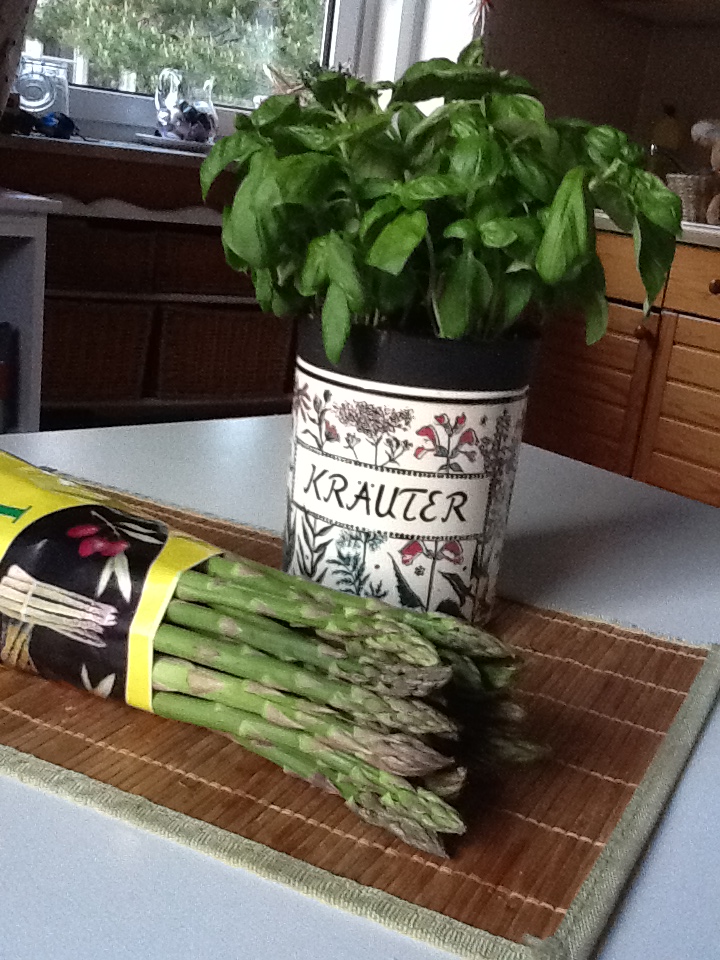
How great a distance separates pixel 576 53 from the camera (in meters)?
2.88

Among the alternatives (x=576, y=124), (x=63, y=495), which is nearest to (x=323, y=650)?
(x=63, y=495)

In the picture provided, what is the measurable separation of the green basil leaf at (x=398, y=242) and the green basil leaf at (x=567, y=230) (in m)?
0.06

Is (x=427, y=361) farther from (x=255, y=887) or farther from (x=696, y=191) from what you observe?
(x=696, y=191)

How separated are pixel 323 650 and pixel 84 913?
149 millimetres

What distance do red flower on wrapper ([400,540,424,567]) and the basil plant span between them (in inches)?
4.8

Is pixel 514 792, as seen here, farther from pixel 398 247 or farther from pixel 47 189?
pixel 47 189

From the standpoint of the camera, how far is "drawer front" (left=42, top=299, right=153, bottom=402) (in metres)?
2.14

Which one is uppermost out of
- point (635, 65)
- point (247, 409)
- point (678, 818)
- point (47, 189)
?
point (635, 65)

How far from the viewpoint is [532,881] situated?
0.42m

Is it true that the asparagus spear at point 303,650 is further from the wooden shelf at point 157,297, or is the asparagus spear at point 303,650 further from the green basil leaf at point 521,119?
the wooden shelf at point 157,297

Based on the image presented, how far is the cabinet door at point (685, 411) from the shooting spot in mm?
2355

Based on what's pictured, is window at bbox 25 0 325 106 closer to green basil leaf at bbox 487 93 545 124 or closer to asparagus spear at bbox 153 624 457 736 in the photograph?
green basil leaf at bbox 487 93 545 124

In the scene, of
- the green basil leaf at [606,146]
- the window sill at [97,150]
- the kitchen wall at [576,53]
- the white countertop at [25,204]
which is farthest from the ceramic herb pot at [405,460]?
the kitchen wall at [576,53]

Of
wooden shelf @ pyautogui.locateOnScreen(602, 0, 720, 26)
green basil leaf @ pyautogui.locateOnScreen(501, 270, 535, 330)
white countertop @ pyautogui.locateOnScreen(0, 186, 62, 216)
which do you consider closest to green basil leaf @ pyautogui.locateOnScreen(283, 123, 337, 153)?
green basil leaf @ pyautogui.locateOnScreen(501, 270, 535, 330)
